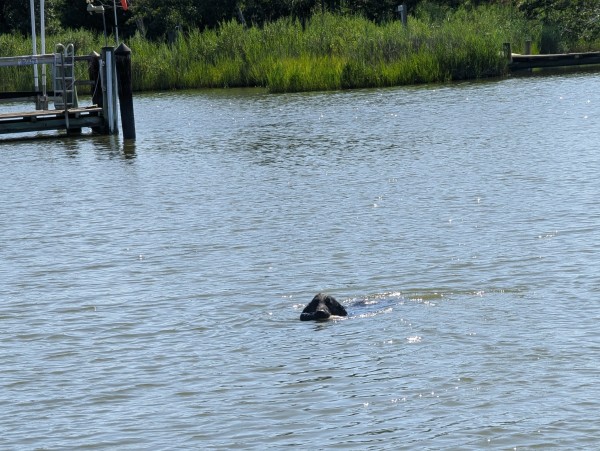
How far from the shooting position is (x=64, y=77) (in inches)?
1098

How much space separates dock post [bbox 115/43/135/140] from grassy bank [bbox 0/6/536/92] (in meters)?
10.3

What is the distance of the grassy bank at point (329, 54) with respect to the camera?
37.0 metres

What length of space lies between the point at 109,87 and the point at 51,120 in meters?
1.48

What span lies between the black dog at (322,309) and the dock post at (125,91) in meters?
16.9

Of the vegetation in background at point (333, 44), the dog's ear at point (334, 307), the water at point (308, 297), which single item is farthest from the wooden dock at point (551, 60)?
the dog's ear at point (334, 307)

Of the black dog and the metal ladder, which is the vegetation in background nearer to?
the metal ladder

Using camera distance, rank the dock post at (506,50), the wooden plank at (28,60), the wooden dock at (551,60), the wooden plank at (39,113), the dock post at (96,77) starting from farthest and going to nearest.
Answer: the wooden dock at (551,60), the dock post at (506,50), the dock post at (96,77), the wooden plank at (28,60), the wooden plank at (39,113)

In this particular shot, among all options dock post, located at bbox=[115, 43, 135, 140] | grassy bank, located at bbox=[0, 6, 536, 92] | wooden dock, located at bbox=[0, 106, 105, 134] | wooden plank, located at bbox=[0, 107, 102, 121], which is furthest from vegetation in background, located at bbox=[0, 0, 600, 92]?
dock post, located at bbox=[115, 43, 135, 140]

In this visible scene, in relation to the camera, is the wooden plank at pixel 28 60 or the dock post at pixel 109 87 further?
the dock post at pixel 109 87

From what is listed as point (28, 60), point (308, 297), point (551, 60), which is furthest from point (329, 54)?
point (308, 297)

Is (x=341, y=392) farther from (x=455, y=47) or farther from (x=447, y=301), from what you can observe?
(x=455, y=47)

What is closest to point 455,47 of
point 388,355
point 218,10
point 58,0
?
point 218,10

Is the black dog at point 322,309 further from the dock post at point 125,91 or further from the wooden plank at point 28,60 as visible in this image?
the wooden plank at point 28,60

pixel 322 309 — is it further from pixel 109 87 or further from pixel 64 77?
pixel 64 77
